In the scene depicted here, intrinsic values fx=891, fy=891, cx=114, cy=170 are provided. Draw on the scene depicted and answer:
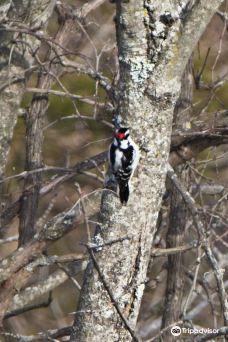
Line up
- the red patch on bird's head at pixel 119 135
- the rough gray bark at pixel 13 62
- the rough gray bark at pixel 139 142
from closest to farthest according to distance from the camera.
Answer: the rough gray bark at pixel 139 142
the red patch on bird's head at pixel 119 135
the rough gray bark at pixel 13 62

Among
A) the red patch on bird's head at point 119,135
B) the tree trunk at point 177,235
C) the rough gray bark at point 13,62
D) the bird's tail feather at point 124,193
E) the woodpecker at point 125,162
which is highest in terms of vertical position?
the rough gray bark at point 13,62

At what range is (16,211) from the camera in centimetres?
493

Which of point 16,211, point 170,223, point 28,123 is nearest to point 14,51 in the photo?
point 28,123

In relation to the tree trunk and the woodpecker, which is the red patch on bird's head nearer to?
the woodpecker

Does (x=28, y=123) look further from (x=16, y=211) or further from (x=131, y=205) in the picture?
(x=131, y=205)

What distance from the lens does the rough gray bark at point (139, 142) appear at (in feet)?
10.2

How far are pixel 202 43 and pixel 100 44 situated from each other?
1060 mm

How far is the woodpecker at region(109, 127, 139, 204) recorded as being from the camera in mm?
3126

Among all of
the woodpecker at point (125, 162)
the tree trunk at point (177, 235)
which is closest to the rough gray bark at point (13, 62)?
the tree trunk at point (177, 235)

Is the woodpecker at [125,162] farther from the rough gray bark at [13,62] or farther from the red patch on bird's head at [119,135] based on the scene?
the rough gray bark at [13,62]

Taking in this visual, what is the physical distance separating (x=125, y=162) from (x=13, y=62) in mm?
1733

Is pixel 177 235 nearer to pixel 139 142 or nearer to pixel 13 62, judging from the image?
pixel 13 62

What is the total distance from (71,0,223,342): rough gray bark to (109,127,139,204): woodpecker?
3 centimetres

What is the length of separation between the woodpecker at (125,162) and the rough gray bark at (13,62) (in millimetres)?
1427
